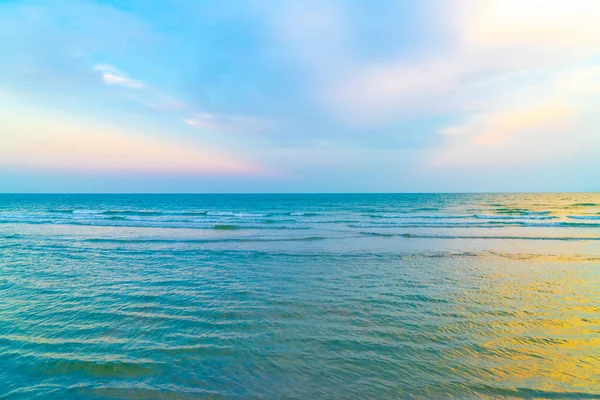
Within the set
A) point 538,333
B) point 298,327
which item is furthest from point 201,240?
point 538,333

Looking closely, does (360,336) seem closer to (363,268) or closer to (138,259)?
(363,268)

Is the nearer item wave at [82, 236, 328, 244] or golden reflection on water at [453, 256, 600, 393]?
golden reflection on water at [453, 256, 600, 393]

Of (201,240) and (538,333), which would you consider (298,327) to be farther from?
(201,240)

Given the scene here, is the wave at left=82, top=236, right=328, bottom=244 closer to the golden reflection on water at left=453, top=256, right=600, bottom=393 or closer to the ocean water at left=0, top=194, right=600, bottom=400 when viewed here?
the ocean water at left=0, top=194, right=600, bottom=400

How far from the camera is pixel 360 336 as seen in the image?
6879mm

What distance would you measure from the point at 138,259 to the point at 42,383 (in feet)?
37.4

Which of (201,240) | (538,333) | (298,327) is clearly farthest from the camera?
(201,240)

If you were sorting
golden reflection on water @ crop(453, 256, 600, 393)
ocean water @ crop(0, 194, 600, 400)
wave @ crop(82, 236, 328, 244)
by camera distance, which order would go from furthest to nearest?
1. wave @ crop(82, 236, 328, 244)
2. golden reflection on water @ crop(453, 256, 600, 393)
3. ocean water @ crop(0, 194, 600, 400)

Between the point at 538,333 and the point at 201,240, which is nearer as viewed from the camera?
the point at 538,333

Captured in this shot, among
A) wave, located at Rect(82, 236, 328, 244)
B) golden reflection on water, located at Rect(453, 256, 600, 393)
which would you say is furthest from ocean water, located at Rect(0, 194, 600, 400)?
wave, located at Rect(82, 236, 328, 244)

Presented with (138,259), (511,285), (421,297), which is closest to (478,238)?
(511,285)

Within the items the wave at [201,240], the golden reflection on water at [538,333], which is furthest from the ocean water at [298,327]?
the wave at [201,240]

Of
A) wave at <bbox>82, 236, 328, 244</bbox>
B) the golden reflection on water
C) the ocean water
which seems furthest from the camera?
wave at <bbox>82, 236, 328, 244</bbox>

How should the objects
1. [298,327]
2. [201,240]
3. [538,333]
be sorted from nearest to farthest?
[538,333], [298,327], [201,240]
